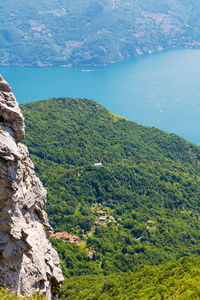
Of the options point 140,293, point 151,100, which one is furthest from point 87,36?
point 140,293

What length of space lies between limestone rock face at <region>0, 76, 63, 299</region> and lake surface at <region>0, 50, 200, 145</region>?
6935 centimetres

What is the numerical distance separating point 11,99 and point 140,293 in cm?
1370

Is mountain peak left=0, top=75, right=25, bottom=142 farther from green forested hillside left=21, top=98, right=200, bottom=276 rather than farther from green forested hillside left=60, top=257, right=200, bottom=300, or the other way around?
green forested hillside left=21, top=98, right=200, bottom=276

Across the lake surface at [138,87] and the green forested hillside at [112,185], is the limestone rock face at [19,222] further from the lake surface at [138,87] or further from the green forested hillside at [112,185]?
the lake surface at [138,87]

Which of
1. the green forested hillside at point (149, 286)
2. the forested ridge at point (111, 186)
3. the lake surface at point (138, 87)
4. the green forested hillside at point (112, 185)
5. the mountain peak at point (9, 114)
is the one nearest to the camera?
the mountain peak at point (9, 114)

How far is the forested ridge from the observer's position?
117 feet

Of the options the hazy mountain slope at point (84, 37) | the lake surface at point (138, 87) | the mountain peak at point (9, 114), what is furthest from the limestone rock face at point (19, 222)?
the hazy mountain slope at point (84, 37)

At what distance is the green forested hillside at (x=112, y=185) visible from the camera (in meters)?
35.9

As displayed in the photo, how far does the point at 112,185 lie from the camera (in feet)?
161

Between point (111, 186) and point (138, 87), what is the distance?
69526mm

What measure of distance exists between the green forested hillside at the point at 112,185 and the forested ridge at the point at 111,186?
0.11 meters

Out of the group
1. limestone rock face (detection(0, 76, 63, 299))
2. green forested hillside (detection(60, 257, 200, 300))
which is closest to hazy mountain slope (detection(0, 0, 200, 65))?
green forested hillside (detection(60, 257, 200, 300))

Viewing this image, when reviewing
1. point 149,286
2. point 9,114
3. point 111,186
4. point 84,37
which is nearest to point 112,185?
point 111,186

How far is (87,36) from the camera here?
185750mm
